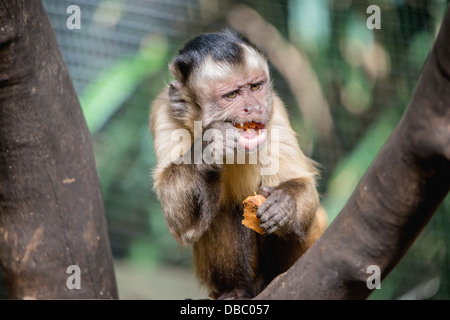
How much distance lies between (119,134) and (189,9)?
170 cm

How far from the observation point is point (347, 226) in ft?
6.81

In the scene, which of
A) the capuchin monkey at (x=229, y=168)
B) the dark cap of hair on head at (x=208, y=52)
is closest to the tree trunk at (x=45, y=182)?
the capuchin monkey at (x=229, y=168)

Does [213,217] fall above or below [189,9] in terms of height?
below

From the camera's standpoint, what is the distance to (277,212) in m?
2.86

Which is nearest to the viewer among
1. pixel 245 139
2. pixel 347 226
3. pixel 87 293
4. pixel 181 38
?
pixel 347 226

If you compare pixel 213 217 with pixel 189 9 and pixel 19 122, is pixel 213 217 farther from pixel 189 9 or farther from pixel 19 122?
pixel 189 9

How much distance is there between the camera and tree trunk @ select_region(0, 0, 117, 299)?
296cm

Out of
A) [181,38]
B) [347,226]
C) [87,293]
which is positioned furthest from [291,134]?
[181,38]

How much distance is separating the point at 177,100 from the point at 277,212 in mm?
926

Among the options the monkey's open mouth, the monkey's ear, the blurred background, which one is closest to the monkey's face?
the monkey's open mouth

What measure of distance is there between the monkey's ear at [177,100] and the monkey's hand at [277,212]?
711 mm

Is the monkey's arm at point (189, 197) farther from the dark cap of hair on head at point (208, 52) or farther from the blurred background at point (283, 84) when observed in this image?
the blurred background at point (283, 84)

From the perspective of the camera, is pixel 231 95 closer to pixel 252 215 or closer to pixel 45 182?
pixel 252 215
